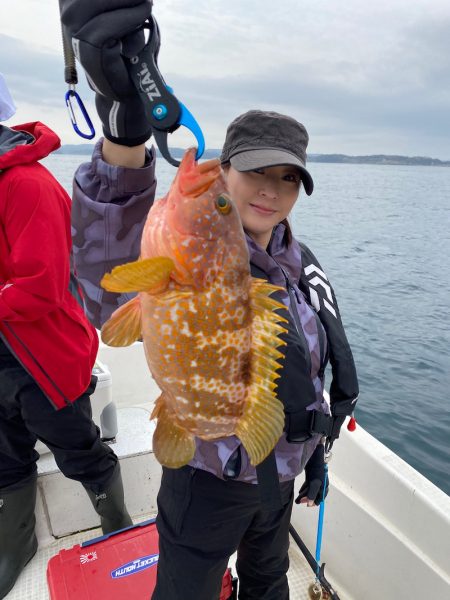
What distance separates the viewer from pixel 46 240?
95.0 inches

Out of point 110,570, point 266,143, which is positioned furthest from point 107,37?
point 110,570

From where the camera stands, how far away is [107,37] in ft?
4.38

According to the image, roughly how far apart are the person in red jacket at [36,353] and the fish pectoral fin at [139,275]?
1.32m

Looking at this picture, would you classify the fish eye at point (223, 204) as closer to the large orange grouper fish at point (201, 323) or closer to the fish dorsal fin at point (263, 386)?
the large orange grouper fish at point (201, 323)

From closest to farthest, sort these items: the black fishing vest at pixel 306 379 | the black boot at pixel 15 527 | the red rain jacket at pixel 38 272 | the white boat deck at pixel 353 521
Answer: the black fishing vest at pixel 306 379 → the red rain jacket at pixel 38 272 → the white boat deck at pixel 353 521 → the black boot at pixel 15 527

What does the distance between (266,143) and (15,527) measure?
9.49ft

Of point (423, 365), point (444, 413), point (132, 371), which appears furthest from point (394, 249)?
point (132, 371)

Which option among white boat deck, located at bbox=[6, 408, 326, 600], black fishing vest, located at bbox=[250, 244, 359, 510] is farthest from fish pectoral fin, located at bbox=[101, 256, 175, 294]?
white boat deck, located at bbox=[6, 408, 326, 600]

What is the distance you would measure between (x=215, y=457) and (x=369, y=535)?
5.94ft

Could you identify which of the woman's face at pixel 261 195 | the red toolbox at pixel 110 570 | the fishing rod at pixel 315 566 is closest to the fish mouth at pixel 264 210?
the woman's face at pixel 261 195

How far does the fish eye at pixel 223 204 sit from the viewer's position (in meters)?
1.45

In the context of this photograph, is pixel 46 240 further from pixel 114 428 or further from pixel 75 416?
pixel 114 428

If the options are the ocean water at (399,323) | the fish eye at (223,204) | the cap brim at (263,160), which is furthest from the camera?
the ocean water at (399,323)

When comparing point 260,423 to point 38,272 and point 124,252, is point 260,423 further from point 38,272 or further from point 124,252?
point 38,272
